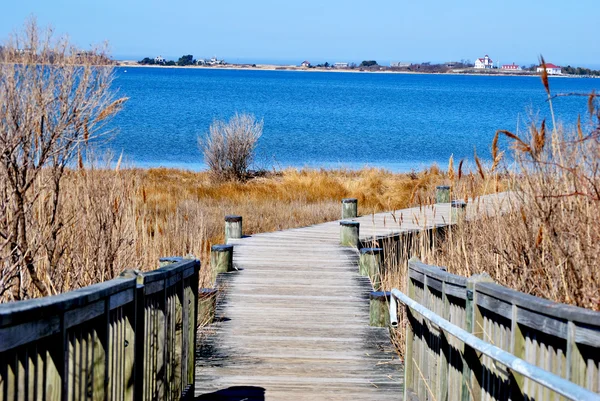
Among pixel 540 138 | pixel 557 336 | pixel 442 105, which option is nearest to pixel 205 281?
Answer: pixel 540 138

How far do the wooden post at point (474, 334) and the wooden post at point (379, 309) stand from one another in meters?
3.64

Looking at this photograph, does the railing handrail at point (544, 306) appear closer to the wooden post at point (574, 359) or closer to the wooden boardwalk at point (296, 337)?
the wooden post at point (574, 359)

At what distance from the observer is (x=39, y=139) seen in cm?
673

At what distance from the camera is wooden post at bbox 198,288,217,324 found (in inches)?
297

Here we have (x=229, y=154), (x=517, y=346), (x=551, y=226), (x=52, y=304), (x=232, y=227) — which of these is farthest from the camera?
(x=229, y=154)

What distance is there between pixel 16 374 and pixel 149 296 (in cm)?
173

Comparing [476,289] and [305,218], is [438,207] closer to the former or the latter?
[305,218]

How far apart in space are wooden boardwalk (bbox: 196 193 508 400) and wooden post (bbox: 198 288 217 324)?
0.38 ft

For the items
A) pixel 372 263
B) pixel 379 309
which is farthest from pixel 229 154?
pixel 379 309

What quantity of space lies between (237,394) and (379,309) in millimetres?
2167

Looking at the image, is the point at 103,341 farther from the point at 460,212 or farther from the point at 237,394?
the point at 460,212

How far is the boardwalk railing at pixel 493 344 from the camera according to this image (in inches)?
106

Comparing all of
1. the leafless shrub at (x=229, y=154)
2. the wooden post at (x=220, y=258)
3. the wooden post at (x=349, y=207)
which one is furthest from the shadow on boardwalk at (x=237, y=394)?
the leafless shrub at (x=229, y=154)

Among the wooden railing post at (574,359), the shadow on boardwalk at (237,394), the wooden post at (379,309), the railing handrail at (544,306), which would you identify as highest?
the railing handrail at (544,306)
